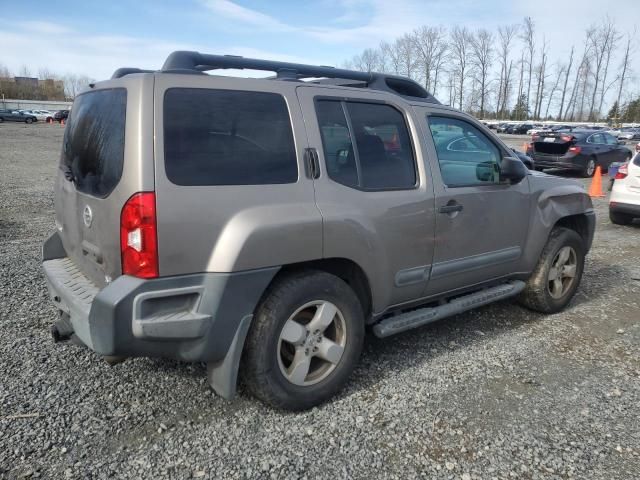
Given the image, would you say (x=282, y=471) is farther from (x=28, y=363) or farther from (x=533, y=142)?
(x=533, y=142)

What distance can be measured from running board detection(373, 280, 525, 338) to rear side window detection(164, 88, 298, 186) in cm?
121

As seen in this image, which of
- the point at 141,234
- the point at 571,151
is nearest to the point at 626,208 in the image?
the point at 571,151

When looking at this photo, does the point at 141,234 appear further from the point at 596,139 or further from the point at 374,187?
the point at 596,139

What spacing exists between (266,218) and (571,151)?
15.9 m

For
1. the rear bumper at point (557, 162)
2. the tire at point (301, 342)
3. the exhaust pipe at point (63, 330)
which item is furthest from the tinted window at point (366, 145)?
the rear bumper at point (557, 162)

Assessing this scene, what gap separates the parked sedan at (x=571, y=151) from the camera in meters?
16.2

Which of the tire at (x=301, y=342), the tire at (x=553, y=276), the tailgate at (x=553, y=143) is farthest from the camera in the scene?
the tailgate at (x=553, y=143)

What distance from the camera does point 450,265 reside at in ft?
12.1

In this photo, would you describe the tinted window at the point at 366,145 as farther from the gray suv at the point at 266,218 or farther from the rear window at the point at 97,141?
the rear window at the point at 97,141

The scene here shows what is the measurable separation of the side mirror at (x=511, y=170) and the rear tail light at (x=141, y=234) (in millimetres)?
2683

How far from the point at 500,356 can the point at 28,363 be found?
3306 mm

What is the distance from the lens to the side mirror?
154 inches

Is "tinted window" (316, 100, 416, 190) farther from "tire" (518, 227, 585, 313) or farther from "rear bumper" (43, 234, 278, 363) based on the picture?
"tire" (518, 227, 585, 313)

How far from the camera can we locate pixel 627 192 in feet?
28.8
